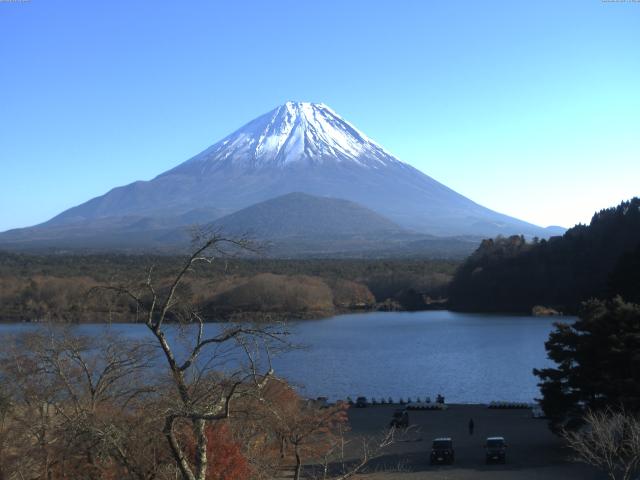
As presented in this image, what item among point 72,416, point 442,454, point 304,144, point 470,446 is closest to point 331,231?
point 304,144

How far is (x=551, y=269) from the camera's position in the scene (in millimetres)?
45344

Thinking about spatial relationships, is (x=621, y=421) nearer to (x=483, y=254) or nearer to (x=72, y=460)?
(x=72, y=460)

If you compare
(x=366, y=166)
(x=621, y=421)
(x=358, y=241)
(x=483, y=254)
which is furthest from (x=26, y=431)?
(x=366, y=166)

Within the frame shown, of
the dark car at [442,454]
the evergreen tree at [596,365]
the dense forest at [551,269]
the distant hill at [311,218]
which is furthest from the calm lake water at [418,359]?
the distant hill at [311,218]

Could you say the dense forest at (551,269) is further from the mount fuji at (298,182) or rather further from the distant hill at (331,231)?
the mount fuji at (298,182)

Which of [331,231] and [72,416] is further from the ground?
[331,231]

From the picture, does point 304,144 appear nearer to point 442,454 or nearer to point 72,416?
point 442,454

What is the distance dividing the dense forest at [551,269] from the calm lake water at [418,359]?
19.3 feet

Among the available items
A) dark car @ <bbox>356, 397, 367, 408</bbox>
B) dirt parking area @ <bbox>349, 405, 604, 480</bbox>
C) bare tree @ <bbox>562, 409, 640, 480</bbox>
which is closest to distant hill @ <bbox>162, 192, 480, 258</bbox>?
dark car @ <bbox>356, 397, 367, 408</bbox>

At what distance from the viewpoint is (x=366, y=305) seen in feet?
160

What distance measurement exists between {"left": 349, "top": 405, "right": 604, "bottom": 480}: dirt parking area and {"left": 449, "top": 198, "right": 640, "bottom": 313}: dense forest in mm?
25945

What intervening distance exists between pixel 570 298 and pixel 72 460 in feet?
130

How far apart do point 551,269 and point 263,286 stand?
15.8 metres

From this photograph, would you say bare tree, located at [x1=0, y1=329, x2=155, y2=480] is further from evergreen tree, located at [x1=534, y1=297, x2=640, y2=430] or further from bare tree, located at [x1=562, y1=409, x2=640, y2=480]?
evergreen tree, located at [x1=534, y1=297, x2=640, y2=430]
